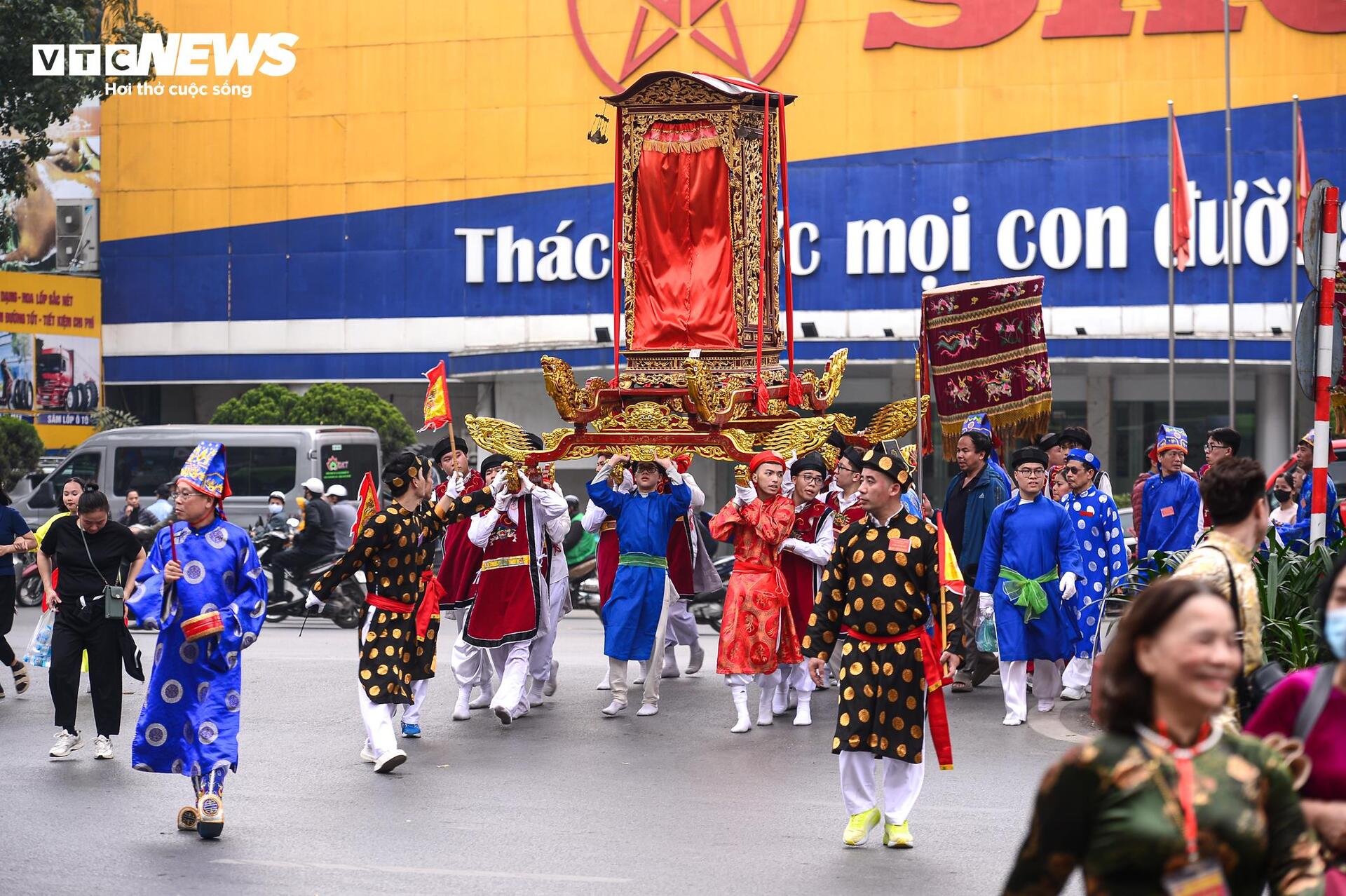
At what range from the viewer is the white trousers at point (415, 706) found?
9711mm

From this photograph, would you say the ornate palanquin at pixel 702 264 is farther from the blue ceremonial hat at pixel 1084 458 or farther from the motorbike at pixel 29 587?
the motorbike at pixel 29 587

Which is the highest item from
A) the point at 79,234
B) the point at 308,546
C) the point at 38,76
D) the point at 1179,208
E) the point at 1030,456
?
the point at 38,76

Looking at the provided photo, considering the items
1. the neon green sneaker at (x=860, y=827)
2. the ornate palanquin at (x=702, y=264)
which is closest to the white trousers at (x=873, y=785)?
the neon green sneaker at (x=860, y=827)

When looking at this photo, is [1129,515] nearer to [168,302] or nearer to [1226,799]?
[1226,799]

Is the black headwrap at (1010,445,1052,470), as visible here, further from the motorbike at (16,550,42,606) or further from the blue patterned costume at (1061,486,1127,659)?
the motorbike at (16,550,42,606)

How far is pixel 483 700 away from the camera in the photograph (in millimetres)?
11523

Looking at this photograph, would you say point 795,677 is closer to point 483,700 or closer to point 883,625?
point 483,700

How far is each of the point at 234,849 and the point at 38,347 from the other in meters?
28.9

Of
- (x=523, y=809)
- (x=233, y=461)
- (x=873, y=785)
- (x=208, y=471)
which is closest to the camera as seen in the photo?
(x=873, y=785)

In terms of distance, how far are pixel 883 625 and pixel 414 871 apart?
2.20 m

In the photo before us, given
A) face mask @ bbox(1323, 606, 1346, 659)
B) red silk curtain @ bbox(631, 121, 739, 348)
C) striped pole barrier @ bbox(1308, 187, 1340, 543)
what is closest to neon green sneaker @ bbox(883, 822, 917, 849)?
striped pole barrier @ bbox(1308, 187, 1340, 543)

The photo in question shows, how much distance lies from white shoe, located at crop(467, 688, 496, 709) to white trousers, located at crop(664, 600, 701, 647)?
1362mm

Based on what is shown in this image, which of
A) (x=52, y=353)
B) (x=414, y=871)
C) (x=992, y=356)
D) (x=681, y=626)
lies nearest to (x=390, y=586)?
(x=414, y=871)

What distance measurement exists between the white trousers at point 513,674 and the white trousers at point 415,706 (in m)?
0.48
